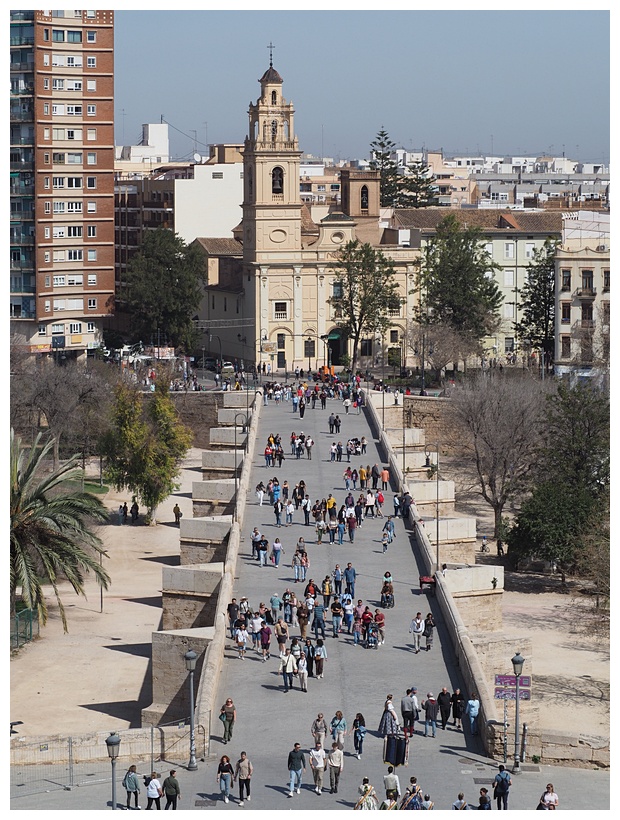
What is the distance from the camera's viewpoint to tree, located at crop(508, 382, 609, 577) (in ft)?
160

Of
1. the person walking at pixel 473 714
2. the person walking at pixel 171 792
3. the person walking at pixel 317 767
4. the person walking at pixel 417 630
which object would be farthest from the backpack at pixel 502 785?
the person walking at pixel 417 630

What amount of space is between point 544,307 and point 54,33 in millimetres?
27441

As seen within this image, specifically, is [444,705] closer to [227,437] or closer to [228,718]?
[228,718]

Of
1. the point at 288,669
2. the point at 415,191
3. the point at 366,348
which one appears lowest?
the point at 288,669

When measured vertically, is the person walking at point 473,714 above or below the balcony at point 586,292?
below

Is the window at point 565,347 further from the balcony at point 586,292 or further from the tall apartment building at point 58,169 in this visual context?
the tall apartment building at point 58,169

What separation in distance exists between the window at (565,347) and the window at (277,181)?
1619 centimetres

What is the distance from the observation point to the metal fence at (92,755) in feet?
82.9

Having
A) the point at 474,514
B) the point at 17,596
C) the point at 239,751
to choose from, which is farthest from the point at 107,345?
the point at 239,751

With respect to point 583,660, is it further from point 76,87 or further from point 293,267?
point 76,87

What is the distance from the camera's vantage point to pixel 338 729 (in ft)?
83.4

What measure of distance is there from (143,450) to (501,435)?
41.3ft

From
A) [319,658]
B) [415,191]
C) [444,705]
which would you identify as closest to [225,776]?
[444,705]

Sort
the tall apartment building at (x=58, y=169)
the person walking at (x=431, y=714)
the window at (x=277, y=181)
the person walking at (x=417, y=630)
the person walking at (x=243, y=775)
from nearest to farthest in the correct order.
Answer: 1. the person walking at (x=243, y=775)
2. the person walking at (x=431, y=714)
3. the person walking at (x=417, y=630)
4. the tall apartment building at (x=58, y=169)
5. the window at (x=277, y=181)
